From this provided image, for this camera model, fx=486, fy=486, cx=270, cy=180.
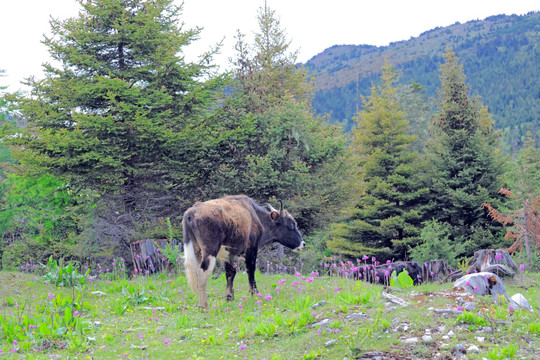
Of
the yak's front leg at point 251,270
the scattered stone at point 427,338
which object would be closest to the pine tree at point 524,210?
the yak's front leg at point 251,270

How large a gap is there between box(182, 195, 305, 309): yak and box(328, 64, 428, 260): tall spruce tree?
18337mm

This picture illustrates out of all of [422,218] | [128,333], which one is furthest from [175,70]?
[422,218]

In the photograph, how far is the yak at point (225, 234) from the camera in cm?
956

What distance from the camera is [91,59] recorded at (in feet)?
61.2

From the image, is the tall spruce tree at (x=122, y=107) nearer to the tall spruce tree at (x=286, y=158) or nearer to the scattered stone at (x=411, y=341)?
the tall spruce tree at (x=286, y=158)

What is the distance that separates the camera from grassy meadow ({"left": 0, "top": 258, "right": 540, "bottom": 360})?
6.02m

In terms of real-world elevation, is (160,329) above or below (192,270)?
below

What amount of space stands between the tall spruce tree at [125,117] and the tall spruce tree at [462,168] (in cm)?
1601

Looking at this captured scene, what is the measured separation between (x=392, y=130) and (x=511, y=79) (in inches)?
7514

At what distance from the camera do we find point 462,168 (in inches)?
1192

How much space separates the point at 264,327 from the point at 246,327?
0.55 meters

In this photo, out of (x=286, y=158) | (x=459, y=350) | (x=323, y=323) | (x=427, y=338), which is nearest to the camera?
(x=459, y=350)

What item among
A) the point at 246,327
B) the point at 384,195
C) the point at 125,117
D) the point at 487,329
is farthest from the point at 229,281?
the point at 384,195

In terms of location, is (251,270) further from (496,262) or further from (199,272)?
(496,262)
